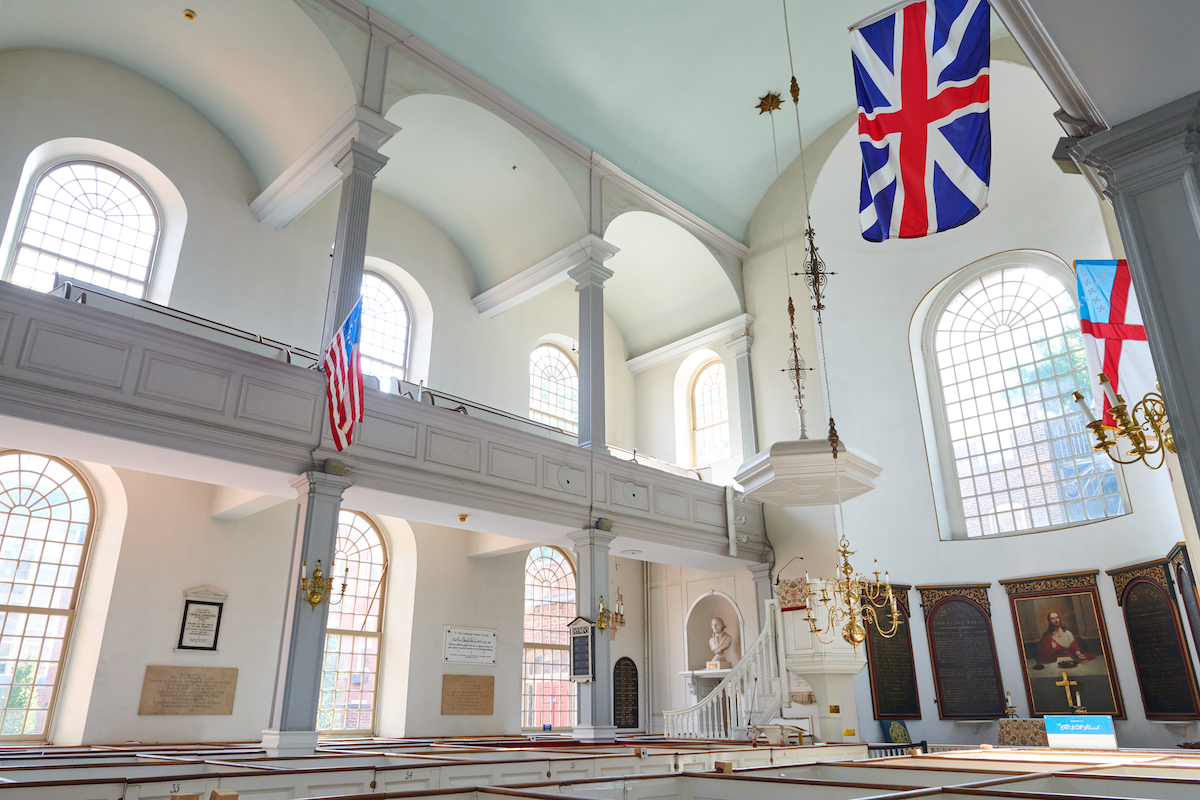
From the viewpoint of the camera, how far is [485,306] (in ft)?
46.5

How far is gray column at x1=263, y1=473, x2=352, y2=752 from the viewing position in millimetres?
7520

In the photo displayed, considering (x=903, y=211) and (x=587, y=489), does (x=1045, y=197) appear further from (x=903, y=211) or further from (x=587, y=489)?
(x=903, y=211)

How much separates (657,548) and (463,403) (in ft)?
12.3

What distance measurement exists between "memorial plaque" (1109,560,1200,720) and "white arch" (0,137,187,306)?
13.0 m

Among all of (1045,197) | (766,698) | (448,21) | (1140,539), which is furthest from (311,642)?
(1045,197)

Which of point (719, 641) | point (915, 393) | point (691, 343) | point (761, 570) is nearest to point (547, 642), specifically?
point (719, 641)

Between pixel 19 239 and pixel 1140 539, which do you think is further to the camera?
pixel 1140 539

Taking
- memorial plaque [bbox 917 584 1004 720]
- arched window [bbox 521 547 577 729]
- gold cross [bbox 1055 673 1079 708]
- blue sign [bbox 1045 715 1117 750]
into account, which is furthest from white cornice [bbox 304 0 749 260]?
blue sign [bbox 1045 715 1117 750]

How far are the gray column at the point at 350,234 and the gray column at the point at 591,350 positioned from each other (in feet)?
11.9

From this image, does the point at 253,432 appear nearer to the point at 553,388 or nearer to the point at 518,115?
the point at 518,115

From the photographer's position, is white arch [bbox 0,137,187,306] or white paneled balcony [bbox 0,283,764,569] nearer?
white paneled balcony [bbox 0,283,764,569]

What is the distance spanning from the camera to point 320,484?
8.22m

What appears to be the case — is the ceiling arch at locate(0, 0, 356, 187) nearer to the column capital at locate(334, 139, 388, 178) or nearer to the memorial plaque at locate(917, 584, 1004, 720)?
the column capital at locate(334, 139, 388, 178)

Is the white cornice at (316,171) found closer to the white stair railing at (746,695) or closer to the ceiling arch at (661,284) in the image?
the ceiling arch at (661,284)
